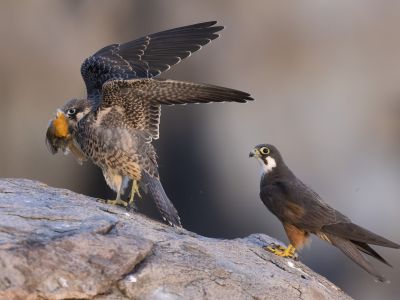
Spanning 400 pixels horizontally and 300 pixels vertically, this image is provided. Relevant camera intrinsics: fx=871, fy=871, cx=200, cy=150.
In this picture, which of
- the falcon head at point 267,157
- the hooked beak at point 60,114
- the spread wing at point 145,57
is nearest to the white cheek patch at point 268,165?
the falcon head at point 267,157

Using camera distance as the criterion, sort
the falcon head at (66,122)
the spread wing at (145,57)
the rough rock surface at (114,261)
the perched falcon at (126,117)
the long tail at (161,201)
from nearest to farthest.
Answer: the rough rock surface at (114,261) < the long tail at (161,201) < the perched falcon at (126,117) < the falcon head at (66,122) < the spread wing at (145,57)

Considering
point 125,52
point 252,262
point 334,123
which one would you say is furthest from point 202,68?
point 252,262

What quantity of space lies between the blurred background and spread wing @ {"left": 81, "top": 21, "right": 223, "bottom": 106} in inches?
119

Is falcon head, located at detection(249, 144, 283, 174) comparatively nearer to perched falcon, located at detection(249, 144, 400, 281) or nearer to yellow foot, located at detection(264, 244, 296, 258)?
perched falcon, located at detection(249, 144, 400, 281)

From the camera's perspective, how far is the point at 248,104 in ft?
31.5

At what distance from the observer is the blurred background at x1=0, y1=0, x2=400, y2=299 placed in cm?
922

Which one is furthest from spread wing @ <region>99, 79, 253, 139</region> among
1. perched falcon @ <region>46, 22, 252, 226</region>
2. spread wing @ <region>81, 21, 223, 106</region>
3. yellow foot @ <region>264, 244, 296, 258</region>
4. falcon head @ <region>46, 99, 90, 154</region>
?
yellow foot @ <region>264, 244, 296, 258</region>

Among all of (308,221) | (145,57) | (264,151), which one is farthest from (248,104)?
(308,221)

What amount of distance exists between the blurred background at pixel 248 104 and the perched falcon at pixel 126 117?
10.6 ft

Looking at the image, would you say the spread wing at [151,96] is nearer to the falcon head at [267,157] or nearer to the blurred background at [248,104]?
the falcon head at [267,157]

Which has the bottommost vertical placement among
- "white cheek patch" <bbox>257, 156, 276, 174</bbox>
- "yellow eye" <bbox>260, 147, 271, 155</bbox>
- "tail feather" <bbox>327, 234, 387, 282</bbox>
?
"tail feather" <bbox>327, 234, 387, 282</bbox>

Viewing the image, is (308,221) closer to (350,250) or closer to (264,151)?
(350,250)

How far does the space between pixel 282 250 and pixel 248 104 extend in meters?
4.61

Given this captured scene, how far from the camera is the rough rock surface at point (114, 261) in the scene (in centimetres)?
369
